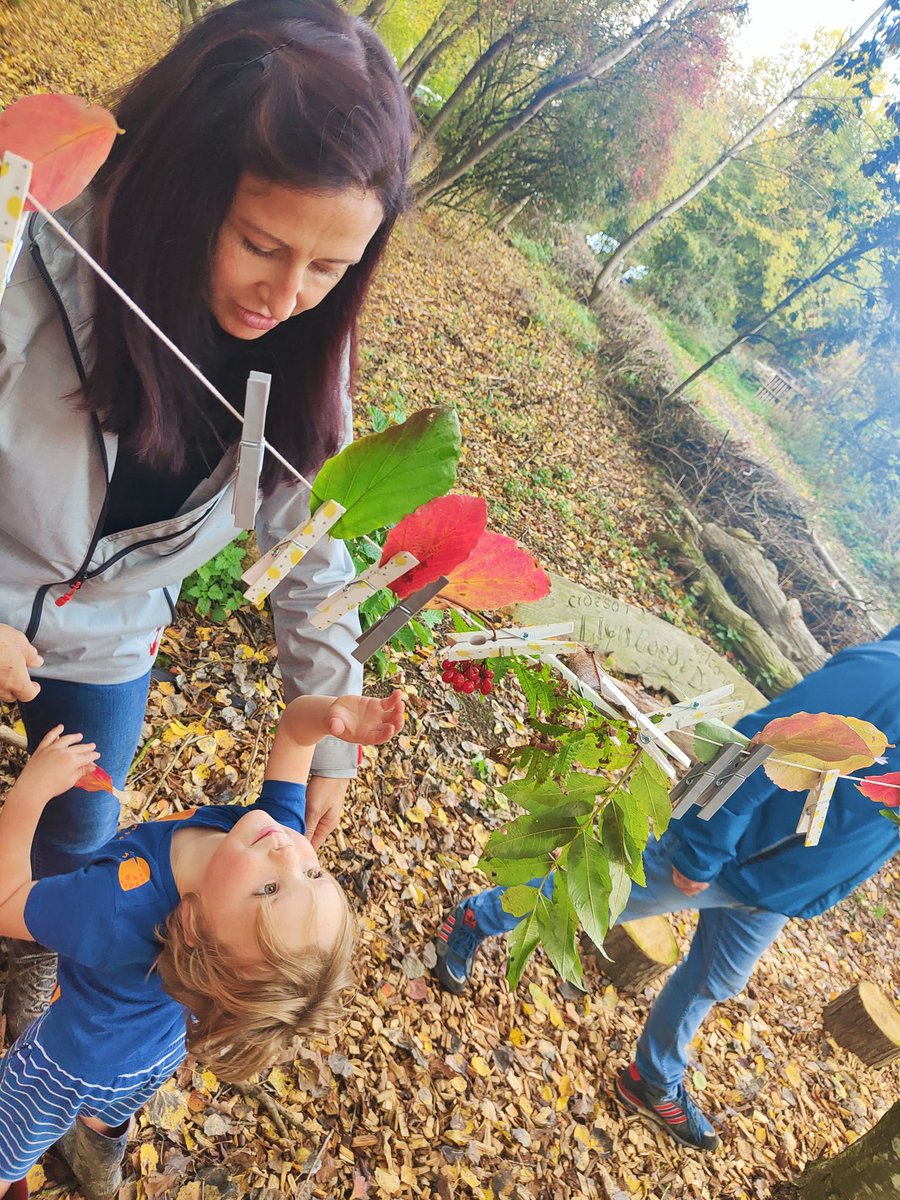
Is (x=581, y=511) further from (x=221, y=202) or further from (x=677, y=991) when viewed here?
(x=221, y=202)

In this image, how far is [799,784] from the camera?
1038mm

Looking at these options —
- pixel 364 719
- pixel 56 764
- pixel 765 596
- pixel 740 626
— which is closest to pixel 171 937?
pixel 56 764

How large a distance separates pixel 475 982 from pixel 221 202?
2.56 m

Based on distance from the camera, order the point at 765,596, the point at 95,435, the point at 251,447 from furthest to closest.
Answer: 1. the point at 765,596
2. the point at 95,435
3. the point at 251,447

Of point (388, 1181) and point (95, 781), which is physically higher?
point (95, 781)

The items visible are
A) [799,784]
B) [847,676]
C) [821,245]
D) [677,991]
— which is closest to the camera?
[799,784]

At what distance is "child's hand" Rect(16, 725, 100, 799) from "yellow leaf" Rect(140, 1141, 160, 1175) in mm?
998

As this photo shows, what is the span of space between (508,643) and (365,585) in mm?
268

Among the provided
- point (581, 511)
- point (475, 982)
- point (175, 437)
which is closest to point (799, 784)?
point (175, 437)

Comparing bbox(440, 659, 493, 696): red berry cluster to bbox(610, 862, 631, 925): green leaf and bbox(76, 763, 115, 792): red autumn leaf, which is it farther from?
bbox(76, 763, 115, 792): red autumn leaf

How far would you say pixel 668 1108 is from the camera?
2.39m

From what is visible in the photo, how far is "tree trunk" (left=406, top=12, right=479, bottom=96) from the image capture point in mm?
7879

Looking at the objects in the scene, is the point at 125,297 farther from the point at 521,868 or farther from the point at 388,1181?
the point at 388,1181

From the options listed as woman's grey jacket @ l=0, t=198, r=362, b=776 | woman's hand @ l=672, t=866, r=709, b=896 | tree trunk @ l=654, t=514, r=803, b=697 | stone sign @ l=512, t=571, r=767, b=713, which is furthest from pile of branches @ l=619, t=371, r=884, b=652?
woman's grey jacket @ l=0, t=198, r=362, b=776
